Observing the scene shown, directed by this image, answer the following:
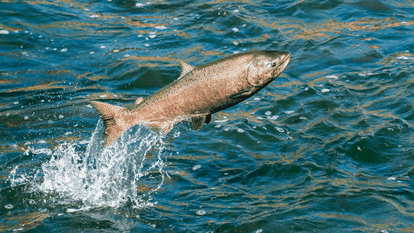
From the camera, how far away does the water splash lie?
596 cm

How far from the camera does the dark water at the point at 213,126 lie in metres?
5.60

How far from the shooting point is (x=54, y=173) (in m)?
6.36

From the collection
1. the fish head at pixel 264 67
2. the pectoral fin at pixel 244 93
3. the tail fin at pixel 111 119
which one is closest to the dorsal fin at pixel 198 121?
the pectoral fin at pixel 244 93

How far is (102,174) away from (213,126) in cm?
236

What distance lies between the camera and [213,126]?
8.08 meters

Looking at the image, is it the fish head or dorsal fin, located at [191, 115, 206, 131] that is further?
dorsal fin, located at [191, 115, 206, 131]

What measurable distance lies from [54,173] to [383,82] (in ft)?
19.5

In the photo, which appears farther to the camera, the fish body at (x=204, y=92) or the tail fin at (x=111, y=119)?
the tail fin at (x=111, y=119)

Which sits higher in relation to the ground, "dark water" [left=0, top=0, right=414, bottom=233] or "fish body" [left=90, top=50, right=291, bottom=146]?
"fish body" [left=90, top=50, right=291, bottom=146]

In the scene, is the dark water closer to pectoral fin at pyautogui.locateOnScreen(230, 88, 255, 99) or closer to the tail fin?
the tail fin

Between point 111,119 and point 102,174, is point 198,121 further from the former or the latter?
point 102,174

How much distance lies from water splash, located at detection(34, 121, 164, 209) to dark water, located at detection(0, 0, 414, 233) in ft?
0.08

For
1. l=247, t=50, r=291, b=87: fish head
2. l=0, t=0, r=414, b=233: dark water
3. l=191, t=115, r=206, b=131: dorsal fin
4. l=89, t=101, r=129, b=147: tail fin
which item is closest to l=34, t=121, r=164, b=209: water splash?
l=0, t=0, r=414, b=233: dark water

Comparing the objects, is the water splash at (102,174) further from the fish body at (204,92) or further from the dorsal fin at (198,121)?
the dorsal fin at (198,121)
